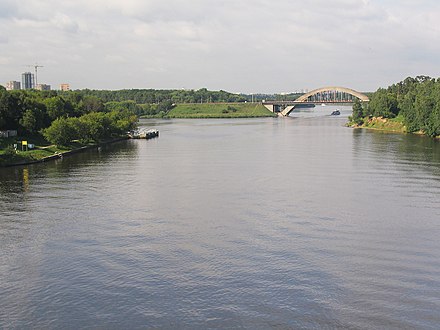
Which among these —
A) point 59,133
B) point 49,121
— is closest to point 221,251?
point 59,133

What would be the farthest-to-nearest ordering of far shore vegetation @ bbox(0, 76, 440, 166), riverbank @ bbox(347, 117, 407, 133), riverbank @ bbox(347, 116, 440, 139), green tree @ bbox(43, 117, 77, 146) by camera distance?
riverbank @ bbox(347, 117, 407, 133)
riverbank @ bbox(347, 116, 440, 139)
green tree @ bbox(43, 117, 77, 146)
far shore vegetation @ bbox(0, 76, 440, 166)

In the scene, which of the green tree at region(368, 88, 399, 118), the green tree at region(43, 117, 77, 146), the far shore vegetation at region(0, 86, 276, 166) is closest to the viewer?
the far shore vegetation at region(0, 86, 276, 166)

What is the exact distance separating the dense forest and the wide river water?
36.1 metres

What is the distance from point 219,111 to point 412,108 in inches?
3600

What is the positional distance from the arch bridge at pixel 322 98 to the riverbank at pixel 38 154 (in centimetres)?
9905

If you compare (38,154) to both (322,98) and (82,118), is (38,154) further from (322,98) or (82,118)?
(322,98)

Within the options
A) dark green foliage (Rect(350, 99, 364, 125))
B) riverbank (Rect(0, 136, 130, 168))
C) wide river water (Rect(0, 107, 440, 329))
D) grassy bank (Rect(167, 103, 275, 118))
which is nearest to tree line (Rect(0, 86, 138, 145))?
riverbank (Rect(0, 136, 130, 168))

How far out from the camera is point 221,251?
60.5ft

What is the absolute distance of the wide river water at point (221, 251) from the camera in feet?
45.3

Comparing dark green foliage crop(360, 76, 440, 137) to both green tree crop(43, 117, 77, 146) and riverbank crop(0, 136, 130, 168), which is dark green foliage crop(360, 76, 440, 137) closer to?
riverbank crop(0, 136, 130, 168)

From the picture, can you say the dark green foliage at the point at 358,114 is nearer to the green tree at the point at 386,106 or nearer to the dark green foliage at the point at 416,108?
the dark green foliage at the point at 416,108

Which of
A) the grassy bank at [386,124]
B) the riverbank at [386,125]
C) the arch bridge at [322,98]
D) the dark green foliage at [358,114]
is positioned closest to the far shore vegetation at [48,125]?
the riverbank at [386,125]

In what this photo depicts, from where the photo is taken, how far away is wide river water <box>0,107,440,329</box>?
45.3 feet

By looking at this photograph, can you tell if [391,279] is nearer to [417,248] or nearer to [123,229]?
[417,248]
